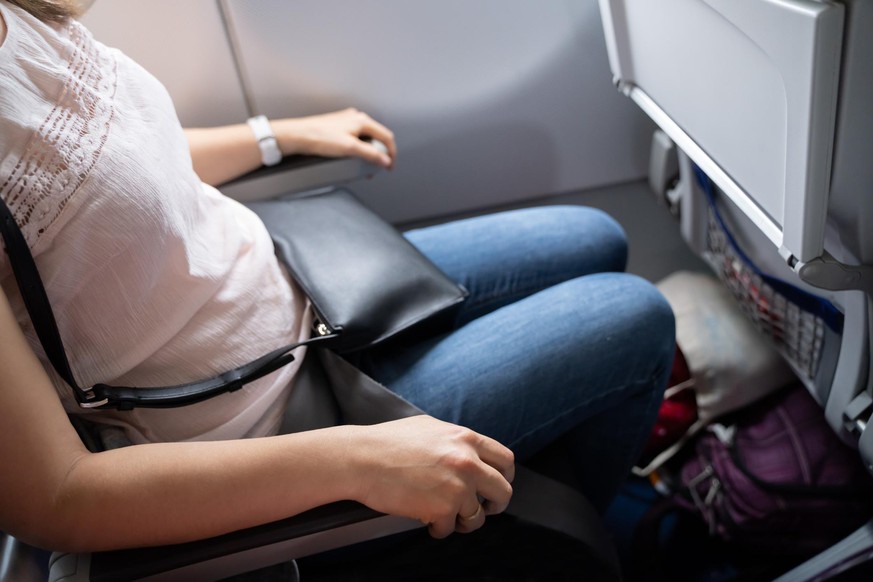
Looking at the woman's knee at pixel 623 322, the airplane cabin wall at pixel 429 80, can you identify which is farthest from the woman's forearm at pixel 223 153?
the woman's knee at pixel 623 322

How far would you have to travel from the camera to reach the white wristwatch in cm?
106

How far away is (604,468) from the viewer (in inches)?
38.4

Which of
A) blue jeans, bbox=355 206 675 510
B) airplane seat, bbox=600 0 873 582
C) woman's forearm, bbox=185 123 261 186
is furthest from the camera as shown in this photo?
woman's forearm, bbox=185 123 261 186

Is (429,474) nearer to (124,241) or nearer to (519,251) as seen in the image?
(124,241)

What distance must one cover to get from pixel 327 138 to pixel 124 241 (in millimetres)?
492

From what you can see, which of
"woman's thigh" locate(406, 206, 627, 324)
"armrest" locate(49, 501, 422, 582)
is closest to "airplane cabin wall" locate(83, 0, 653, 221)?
"woman's thigh" locate(406, 206, 627, 324)

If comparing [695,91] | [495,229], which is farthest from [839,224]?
[495,229]

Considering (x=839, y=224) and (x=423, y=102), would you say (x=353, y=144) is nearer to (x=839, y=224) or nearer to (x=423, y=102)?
(x=423, y=102)

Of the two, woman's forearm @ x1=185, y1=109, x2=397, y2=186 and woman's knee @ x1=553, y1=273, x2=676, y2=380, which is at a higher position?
woman's forearm @ x1=185, y1=109, x2=397, y2=186

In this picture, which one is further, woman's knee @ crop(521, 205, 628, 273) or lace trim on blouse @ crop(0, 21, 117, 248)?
woman's knee @ crop(521, 205, 628, 273)

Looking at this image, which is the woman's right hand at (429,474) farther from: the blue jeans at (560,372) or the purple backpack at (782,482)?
the purple backpack at (782,482)

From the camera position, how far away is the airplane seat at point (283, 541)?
0.60 m

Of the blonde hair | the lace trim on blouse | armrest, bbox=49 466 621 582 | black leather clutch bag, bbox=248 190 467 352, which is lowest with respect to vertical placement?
armrest, bbox=49 466 621 582

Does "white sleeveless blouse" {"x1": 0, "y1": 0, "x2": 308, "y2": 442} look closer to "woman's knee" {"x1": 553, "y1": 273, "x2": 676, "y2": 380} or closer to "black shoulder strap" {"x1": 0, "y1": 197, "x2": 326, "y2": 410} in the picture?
"black shoulder strap" {"x1": 0, "y1": 197, "x2": 326, "y2": 410}
